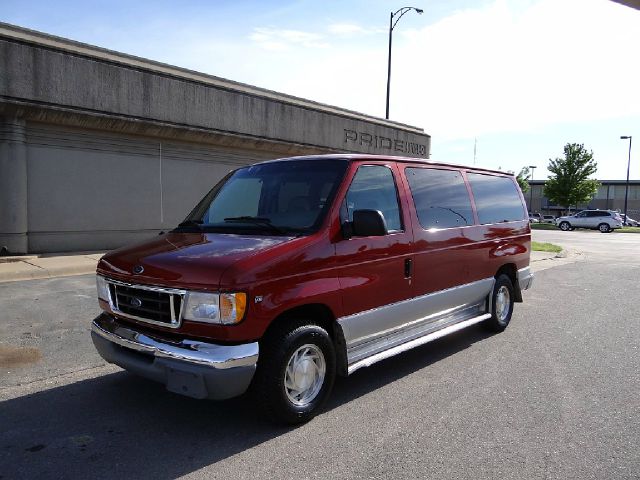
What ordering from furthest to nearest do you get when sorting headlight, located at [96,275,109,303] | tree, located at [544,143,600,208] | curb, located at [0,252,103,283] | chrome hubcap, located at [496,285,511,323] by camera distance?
tree, located at [544,143,600,208]
curb, located at [0,252,103,283]
chrome hubcap, located at [496,285,511,323]
headlight, located at [96,275,109,303]

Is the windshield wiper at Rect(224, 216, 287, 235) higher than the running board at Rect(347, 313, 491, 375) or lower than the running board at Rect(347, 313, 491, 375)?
higher

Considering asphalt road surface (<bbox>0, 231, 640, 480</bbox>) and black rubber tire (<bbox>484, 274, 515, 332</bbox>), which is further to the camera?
black rubber tire (<bbox>484, 274, 515, 332</bbox>)

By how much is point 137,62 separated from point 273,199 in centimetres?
1080

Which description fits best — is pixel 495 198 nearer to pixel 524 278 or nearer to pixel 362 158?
pixel 524 278

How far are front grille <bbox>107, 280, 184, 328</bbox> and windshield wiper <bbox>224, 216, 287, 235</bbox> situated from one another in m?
0.92

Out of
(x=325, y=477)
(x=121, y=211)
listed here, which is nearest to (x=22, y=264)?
(x=121, y=211)

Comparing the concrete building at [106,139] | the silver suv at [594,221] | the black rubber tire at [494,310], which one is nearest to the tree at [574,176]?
the silver suv at [594,221]

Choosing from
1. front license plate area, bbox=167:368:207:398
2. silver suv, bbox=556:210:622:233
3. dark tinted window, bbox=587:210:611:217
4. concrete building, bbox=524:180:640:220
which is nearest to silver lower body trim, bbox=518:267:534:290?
front license plate area, bbox=167:368:207:398

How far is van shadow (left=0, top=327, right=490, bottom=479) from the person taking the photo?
3.09m

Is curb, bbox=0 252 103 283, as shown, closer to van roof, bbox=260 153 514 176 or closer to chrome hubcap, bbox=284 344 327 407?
van roof, bbox=260 153 514 176

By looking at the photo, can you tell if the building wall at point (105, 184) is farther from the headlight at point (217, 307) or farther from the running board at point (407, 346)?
the running board at point (407, 346)

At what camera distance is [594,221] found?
131 ft

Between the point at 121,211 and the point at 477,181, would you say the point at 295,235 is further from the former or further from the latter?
the point at 121,211

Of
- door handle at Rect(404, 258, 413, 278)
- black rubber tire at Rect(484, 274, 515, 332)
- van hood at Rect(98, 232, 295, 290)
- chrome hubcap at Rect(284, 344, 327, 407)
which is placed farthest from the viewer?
black rubber tire at Rect(484, 274, 515, 332)
